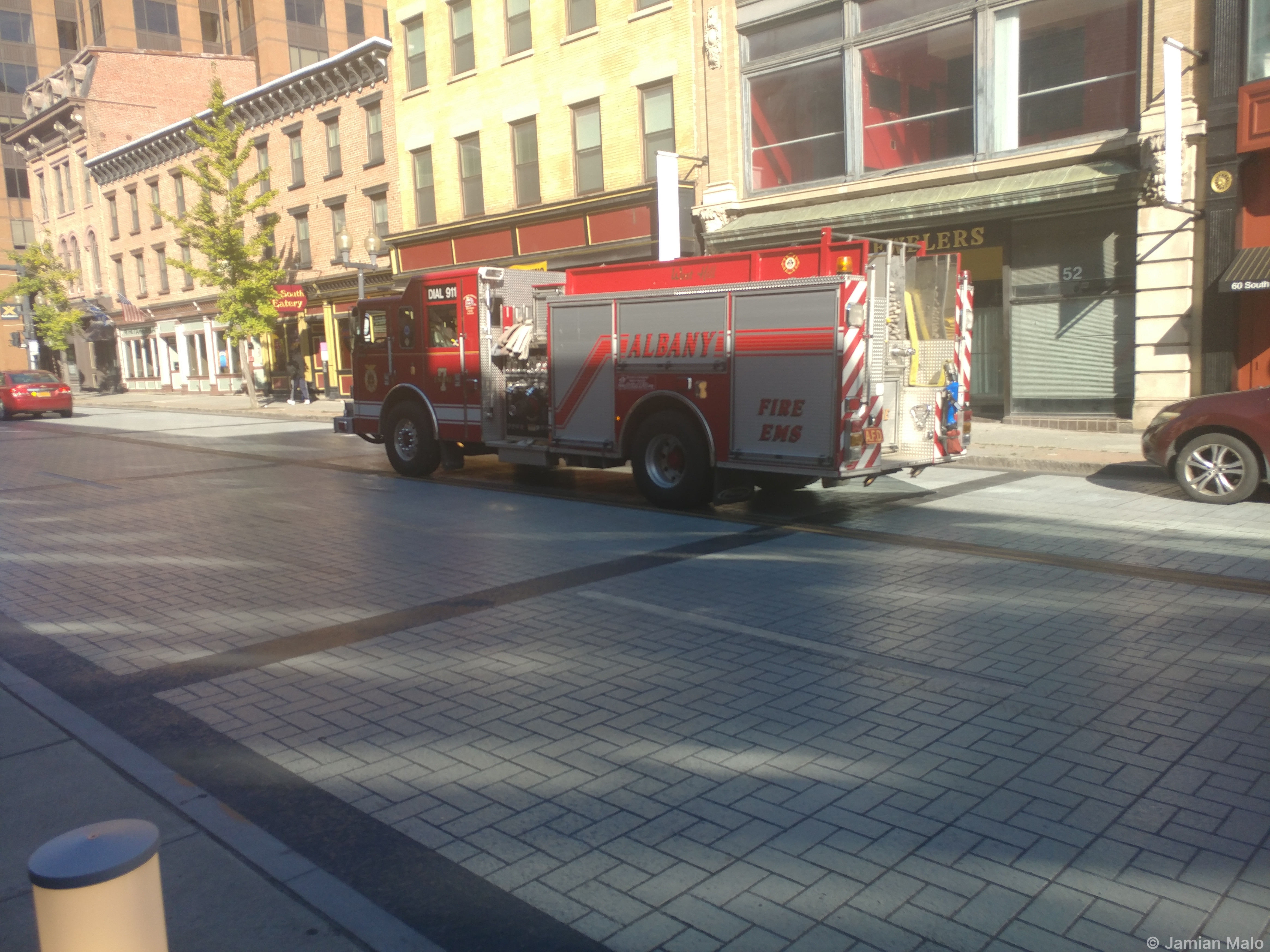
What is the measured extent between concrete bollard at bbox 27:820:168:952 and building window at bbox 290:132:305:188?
119 feet

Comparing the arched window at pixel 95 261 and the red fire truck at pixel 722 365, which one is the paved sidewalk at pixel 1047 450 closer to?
the red fire truck at pixel 722 365

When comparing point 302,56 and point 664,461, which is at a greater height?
point 302,56

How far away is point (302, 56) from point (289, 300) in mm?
27653

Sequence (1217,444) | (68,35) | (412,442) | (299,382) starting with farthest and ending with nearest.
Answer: (68,35)
(299,382)
(412,442)
(1217,444)

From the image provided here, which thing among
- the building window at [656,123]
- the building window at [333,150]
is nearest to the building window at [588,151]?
the building window at [656,123]

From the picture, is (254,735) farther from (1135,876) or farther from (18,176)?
(18,176)

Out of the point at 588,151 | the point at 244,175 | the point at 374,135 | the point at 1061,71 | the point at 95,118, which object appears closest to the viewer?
the point at 1061,71

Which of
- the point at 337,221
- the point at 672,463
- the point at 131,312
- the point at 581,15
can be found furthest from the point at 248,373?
the point at 672,463

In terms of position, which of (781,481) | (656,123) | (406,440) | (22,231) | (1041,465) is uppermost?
(22,231)

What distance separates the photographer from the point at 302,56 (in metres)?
53.9

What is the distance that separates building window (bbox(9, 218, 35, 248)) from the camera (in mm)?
63250

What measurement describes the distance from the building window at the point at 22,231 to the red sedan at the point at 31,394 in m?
39.0

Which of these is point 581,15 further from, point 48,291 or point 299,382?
point 48,291

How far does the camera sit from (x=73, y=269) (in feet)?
172
